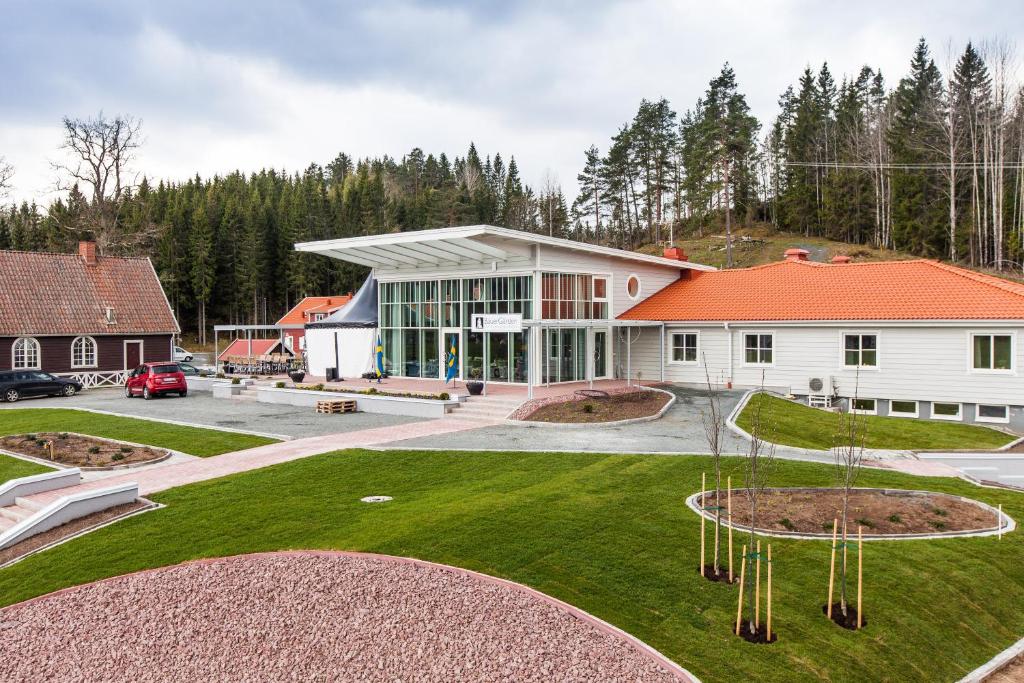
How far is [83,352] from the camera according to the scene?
31.5 metres

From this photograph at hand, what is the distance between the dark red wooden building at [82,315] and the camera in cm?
2998

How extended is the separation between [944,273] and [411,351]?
1942 centimetres

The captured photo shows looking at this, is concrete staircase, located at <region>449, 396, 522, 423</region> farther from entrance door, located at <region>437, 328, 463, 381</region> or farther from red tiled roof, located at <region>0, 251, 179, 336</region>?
red tiled roof, located at <region>0, 251, 179, 336</region>

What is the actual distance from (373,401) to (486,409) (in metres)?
3.96

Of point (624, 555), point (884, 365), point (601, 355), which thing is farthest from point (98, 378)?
point (884, 365)

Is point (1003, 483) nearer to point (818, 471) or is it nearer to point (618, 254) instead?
point (818, 471)

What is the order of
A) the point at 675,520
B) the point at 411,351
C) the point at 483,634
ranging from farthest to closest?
the point at 411,351, the point at 675,520, the point at 483,634

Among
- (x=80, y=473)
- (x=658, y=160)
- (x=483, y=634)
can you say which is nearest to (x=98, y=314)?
(x=80, y=473)

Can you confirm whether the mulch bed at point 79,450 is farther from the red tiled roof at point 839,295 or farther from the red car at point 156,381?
the red tiled roof at point 839,295

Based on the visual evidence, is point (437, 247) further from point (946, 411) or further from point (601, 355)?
point (946, 411)

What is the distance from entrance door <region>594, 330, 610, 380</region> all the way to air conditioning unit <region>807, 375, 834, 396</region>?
7.51 m

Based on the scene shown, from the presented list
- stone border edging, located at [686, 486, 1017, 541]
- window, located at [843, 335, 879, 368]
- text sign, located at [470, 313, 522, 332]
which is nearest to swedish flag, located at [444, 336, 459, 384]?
text sign, located at [470, 313, 522, 332]

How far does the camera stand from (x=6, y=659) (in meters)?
6.15

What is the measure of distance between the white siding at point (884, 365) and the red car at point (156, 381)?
64.7ft
